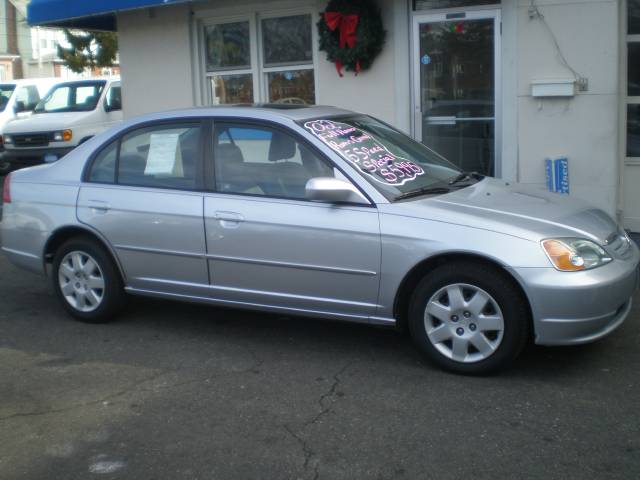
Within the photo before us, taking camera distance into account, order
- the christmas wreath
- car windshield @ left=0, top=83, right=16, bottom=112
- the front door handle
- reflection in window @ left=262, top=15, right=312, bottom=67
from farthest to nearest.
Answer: car windshield @ left=0, top=83, right=16, bottom=112 → reflection in window @ left=262, top=15, right=312, bottom=67 → the christmas wreath → the front door handle

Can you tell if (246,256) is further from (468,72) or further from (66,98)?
(66,98)

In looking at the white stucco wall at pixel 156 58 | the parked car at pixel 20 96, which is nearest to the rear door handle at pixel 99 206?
the white stucco wall at pixel 156 58

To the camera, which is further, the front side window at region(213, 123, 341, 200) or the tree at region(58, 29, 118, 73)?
the tree at region(58, 29, 118, 73)

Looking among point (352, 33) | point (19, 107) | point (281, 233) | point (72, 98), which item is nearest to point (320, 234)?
point (281, 233)

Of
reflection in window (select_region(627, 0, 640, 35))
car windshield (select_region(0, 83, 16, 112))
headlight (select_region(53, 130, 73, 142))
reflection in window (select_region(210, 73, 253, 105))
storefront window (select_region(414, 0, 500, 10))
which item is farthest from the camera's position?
car windshield (select_region(0, 83, 16, 112))

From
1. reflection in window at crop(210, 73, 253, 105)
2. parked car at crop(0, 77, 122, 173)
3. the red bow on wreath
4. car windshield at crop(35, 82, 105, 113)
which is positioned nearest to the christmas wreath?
the red bow on wreath

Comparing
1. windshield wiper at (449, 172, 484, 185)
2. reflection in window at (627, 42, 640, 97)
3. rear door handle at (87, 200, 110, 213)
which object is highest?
reflection in window at (627, 42, 640, 97)

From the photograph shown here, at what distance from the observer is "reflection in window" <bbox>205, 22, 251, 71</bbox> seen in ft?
A: 35.8

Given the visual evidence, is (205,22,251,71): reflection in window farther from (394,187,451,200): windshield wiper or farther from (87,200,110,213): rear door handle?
(394,187,451,200): windshield wiper

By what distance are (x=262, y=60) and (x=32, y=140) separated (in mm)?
6301

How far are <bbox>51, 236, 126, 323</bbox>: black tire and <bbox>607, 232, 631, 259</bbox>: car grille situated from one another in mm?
3416

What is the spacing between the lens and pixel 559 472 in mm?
3781

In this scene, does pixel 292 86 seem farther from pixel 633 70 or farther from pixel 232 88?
pixel 633 70

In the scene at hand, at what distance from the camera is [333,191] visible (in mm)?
5109
